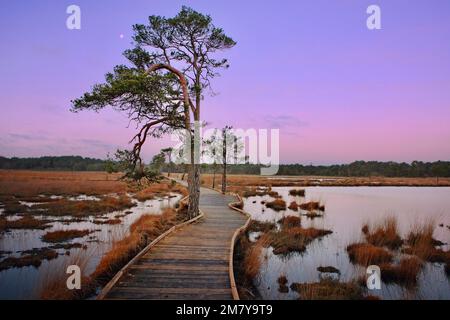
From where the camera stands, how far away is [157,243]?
9.84m

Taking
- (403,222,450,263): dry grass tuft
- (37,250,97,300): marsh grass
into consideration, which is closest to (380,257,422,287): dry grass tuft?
(403,222,450,263): dry grass tuft

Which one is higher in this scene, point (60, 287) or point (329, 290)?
point (60, 287)

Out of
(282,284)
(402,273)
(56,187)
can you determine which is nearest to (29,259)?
(282,284)

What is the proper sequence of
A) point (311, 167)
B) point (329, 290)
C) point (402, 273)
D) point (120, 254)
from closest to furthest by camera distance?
point (329, 290) < point (402, 273) < point (120, 254) < point (311, 167)

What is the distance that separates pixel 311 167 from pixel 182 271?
139 metres

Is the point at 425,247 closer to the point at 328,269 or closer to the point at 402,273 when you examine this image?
the point at 402,273

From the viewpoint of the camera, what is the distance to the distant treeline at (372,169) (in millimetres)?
102762

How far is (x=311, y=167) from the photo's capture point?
140 metres

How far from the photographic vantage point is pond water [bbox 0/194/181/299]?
333 inches

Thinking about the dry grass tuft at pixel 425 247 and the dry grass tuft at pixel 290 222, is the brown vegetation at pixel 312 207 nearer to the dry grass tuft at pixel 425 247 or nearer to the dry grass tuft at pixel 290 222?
the dry grass tuft at pixel 290 222

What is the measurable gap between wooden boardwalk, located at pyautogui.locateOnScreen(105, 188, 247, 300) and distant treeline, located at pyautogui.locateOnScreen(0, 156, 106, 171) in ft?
458

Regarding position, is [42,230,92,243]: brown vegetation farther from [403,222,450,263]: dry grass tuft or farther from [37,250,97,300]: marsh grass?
[403,222,450,263]: dry grass tuft
